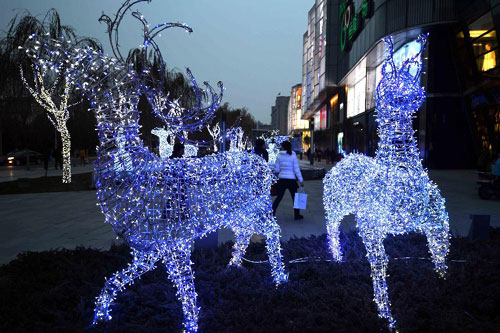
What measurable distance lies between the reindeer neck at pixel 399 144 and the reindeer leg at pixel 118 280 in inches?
89.5

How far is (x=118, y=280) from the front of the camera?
9.46 ft

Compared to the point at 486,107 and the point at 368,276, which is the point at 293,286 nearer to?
the point at 368,276

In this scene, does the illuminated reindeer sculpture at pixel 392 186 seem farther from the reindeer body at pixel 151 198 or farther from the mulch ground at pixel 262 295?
the reindeer body at pixel 151 198

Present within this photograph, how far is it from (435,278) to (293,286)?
1.44 meters

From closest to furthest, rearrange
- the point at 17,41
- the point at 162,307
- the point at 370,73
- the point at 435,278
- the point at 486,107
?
1. the point at 162,307
2. the point at 435,278
3. the point at 17,41
4. the point at 486,107
5. the point at 370,73

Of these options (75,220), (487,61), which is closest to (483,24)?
(487,61)

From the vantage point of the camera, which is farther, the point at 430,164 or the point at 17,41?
the point at 430,164

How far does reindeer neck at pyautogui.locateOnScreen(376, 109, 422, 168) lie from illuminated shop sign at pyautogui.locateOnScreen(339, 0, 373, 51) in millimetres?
23366

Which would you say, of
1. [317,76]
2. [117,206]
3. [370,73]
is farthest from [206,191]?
[317,76]

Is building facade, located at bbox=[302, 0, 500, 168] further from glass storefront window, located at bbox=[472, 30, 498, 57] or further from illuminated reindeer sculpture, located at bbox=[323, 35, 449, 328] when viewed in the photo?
illuminated reindeer sculpture, located at bbox=[323, 35, 449, 328]

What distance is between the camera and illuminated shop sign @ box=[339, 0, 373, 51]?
80.5ft

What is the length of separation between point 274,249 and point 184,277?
3.97 ft

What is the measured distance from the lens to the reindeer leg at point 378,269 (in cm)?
299

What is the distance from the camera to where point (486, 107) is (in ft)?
60.5
